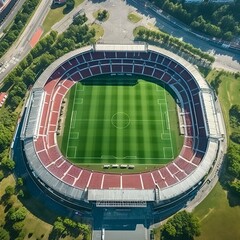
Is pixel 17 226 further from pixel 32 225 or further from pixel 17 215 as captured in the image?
pixel 32 225

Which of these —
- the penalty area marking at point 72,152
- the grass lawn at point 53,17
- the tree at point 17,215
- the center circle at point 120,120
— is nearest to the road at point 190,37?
the grass lawn at point 53,17

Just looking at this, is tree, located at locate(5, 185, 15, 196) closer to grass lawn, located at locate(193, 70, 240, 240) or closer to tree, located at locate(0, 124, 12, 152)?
tree, located at locate(0, 124, 12, 152)

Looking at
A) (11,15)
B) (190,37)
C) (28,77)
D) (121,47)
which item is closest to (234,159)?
(121,47)

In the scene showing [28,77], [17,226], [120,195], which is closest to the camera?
[17,226]

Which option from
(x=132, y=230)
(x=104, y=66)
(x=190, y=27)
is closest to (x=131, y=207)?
(x=132, y=230)

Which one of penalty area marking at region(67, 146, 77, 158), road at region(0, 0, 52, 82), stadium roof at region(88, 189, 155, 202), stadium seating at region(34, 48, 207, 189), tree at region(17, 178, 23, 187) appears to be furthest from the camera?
road at region(0, 0, 52, 82)

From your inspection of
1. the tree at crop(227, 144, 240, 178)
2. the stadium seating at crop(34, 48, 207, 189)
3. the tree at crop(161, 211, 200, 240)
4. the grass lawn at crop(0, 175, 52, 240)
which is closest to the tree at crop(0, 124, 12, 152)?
the stadium seating at crop(34, 48, 207, 189)
